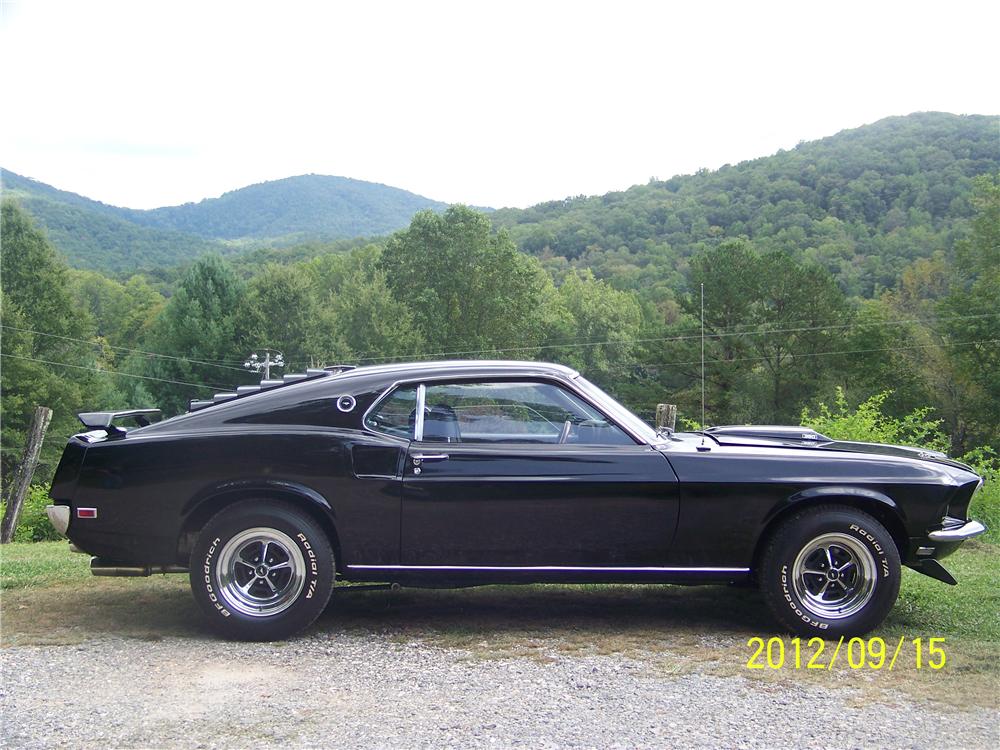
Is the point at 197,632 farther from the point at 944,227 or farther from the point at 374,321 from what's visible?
the point at 944,227

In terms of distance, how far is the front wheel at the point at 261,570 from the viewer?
474 centimetres

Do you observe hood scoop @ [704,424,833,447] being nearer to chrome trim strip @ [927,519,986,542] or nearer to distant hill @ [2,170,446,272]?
chrome trim strip @ [927,519,986,542]

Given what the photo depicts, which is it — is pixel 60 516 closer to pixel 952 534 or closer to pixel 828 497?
pixel 828 497

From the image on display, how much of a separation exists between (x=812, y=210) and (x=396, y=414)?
79.5 meters

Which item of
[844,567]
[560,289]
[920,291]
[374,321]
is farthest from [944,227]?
[844,567]

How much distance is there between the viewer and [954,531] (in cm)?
489

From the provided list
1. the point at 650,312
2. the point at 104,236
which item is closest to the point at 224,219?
the point at 104,236

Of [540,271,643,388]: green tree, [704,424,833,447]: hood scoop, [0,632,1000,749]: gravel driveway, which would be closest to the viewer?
[0,632,1000,749]: gravel driveway

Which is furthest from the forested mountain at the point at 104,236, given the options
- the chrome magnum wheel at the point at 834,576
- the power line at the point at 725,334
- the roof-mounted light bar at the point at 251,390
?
the chrome magnum wheel at the point at 834,576

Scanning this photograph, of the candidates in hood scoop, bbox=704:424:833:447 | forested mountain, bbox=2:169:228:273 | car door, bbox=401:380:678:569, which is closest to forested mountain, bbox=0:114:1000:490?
forested mountain, bbox=2:169:228:273

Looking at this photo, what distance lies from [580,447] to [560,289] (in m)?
78.0

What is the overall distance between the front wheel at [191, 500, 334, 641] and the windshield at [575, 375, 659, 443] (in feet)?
5.31

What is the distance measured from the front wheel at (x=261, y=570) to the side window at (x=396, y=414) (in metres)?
0.62

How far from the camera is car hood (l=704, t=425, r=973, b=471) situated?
5236 mm
